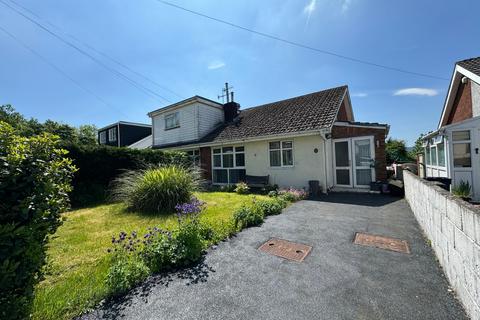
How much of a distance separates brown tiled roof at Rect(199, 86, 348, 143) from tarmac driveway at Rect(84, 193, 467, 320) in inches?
269

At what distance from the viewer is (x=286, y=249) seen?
12.5ft

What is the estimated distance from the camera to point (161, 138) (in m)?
17.4

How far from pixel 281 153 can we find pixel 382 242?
7181 millimetres

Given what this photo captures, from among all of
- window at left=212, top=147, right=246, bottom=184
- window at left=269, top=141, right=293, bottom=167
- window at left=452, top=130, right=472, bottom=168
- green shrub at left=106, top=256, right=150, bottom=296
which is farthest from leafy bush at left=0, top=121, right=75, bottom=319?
window at left=452, top=130, right=472, bottom=168

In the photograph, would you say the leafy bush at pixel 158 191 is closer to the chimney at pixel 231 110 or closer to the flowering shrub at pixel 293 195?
the flowering shrub at pixel 293 195

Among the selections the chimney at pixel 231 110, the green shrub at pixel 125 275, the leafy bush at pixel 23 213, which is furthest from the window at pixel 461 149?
the chimney at pixel 231 110

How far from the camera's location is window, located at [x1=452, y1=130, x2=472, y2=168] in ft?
24.4

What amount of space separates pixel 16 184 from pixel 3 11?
10.2m

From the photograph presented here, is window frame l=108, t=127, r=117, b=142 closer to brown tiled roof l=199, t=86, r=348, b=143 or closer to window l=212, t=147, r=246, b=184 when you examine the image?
brown tiled roof l=199, t=86, r=348, b=143

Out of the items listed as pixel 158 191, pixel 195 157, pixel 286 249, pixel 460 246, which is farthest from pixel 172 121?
pixel 460 246

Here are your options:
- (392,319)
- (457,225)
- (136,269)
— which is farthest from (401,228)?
(136,269)

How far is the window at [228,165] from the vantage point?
40.9ft

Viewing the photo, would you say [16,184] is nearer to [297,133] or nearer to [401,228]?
[401,228]

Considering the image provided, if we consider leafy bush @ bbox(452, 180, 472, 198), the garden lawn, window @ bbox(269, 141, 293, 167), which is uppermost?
→ window @ bbox(269, 141, 293, 167)
